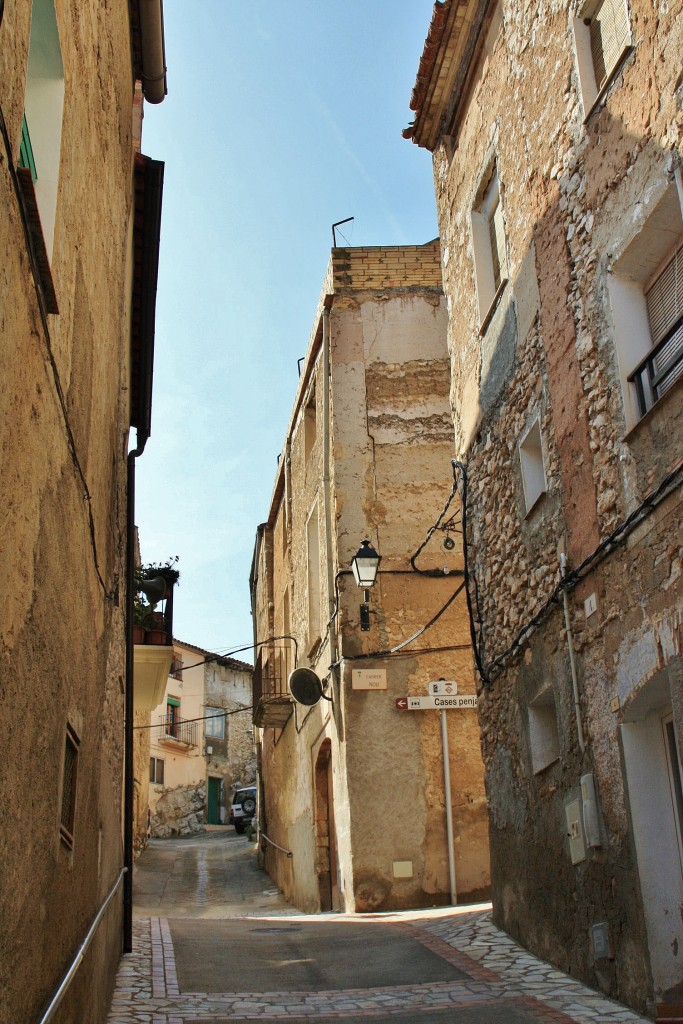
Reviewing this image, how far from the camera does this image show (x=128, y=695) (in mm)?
10227

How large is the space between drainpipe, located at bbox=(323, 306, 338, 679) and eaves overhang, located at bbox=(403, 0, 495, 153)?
4009mm

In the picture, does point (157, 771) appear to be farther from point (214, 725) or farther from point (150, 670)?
point (150, 670)

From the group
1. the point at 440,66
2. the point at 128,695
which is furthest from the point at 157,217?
the point at 128,695

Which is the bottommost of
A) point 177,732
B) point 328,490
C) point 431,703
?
point 431,703

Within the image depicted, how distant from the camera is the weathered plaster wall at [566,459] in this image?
6324 millimetres

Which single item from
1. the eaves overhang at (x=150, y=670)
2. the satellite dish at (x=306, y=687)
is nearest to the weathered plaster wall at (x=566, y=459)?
the eaves overhang at (x=150, y=670)

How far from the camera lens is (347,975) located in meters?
7.68

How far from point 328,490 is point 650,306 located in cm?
836

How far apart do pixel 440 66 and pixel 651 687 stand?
7.08 metres

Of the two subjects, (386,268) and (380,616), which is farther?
(386,268)

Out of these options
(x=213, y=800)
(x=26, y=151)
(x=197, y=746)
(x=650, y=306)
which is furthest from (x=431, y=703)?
(x=213, y=800)

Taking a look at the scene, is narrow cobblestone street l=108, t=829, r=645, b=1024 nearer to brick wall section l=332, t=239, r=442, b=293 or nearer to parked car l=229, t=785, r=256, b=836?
brick wall section l=332, t=239, r=442, b=293

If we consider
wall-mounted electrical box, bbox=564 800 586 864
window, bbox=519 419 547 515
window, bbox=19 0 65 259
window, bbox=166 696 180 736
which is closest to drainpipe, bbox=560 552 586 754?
wall-mounted electrical box, bbox=564 800 586 864

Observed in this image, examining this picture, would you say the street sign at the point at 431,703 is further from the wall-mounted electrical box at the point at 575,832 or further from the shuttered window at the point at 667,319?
the shuttered window at the point at 667,319
